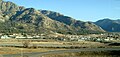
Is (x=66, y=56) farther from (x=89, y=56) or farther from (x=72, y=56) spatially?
(x=89, y=56)

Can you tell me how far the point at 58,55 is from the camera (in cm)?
8938

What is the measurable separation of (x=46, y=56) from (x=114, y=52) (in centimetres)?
3225

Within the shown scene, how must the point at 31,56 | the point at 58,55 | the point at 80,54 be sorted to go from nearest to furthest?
1. the point at 31,56
2. the point at 58,55
3. the point at 80,54

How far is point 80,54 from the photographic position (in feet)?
320

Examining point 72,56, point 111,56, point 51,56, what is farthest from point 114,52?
point 51,56

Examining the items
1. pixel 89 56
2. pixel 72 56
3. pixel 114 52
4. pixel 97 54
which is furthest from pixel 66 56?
pixel 114 52

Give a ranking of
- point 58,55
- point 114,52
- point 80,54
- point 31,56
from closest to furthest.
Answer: point 31,56
point 58,55
point 80,54
point 114,52

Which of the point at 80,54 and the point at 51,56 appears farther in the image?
the point at 80,54

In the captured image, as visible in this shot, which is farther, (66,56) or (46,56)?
(66,56)

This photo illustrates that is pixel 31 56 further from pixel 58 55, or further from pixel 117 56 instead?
pixel 117 56

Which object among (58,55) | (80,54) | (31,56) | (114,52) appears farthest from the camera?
(114,52)

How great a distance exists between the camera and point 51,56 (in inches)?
3381


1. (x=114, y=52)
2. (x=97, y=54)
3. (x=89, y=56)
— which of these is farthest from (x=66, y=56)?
(x=114, y=52)

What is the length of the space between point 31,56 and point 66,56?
13506 millimetres
